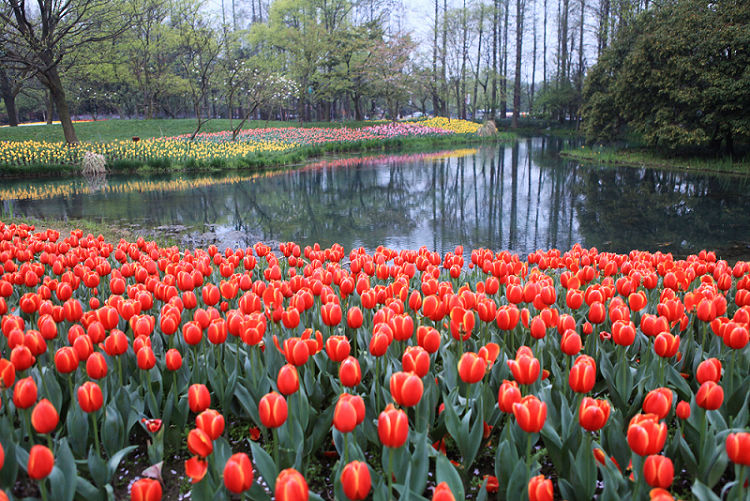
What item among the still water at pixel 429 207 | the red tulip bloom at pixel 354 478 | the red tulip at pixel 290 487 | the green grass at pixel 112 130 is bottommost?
the still water at pixel 429 207

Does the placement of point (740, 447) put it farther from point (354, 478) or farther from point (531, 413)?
point (354, 478)

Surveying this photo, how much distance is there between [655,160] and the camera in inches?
719

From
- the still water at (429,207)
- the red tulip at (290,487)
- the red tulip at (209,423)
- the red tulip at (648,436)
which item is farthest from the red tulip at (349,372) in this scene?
the still water at (429,207)

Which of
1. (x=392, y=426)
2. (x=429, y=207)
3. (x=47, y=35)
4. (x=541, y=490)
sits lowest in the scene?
(x=429, y=207)

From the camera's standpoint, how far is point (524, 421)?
156 centimetres

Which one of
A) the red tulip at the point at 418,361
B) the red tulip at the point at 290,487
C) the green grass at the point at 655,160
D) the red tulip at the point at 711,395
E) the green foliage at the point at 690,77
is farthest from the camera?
the green grass at the point at 655,160

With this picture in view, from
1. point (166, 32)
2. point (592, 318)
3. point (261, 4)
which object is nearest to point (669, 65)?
point (592, 318)

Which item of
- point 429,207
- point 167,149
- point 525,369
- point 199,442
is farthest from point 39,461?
point 167,149

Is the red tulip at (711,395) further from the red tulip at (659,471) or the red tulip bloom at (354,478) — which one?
the red tulip bloom at (354,478)

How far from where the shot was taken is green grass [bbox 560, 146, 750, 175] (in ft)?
51.1

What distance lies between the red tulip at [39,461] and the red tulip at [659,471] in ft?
4.90

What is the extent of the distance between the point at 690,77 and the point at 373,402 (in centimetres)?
1760

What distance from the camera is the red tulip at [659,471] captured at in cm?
130

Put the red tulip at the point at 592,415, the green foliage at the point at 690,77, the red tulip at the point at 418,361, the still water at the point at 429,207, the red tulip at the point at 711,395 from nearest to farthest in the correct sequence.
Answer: the red tulip at the point at 592,415 → the red tulip at the point at 711,395 → the red tulip at the point at 418,361 → the still water at the point at 429,207 → the green foliage at the point at 690,77
